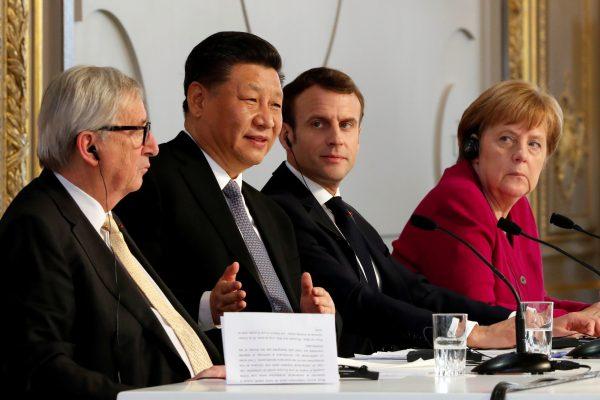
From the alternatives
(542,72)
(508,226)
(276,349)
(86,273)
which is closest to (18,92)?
(86,273)

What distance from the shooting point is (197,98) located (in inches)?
130

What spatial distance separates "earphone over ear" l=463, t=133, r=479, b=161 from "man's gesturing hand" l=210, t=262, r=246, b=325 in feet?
5.14

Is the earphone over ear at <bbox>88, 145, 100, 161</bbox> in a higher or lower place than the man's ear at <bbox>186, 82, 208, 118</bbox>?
lower

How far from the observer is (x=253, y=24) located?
4.95m

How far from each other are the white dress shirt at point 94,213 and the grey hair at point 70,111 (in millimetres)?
55

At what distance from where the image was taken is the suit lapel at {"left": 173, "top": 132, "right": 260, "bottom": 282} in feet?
10.1

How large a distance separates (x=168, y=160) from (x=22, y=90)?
782 millimetres

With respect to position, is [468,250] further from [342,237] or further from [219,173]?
[219,173]

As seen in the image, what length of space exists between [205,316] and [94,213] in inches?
19.8

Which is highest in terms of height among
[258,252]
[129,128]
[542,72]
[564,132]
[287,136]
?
[542,72]

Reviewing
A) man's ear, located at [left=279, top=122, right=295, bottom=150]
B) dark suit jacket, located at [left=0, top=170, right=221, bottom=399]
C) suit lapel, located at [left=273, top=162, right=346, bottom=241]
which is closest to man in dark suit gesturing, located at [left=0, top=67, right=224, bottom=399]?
dark suit jacket, located at [left=0, top=170, right=221, bottom=399]

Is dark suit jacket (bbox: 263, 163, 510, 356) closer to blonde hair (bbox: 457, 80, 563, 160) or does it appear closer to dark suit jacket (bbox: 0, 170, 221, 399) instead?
blonde hair (bbox: 457, 80, 563, 160)

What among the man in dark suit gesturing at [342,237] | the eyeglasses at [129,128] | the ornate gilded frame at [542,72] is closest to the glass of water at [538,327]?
the man in dark suit gesturing at [342,237]

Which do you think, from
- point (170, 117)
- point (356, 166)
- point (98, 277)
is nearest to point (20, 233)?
point (98, 277)
